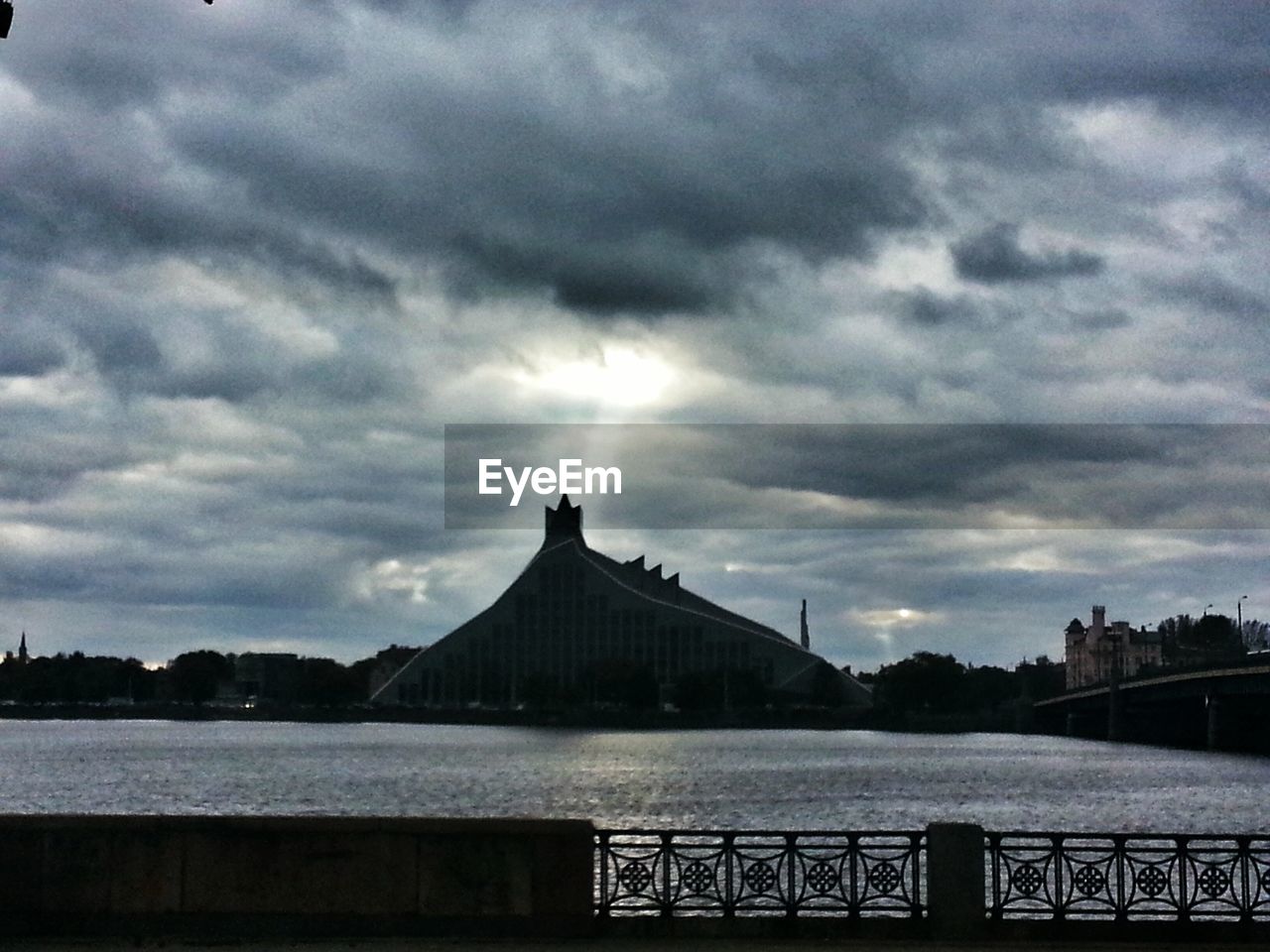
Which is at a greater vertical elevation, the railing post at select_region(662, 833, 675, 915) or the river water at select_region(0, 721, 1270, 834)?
the railing post at select_region(662, 833, 675, 915)

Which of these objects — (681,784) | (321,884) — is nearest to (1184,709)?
(681,784)

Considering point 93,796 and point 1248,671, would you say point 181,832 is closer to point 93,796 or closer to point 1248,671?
point 93,796

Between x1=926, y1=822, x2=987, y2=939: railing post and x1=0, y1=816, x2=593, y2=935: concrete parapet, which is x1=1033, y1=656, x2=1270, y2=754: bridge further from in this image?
x1=0, y1=816, x2=593, y2=935: concrete parapet

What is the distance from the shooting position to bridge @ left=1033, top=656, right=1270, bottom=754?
400ft

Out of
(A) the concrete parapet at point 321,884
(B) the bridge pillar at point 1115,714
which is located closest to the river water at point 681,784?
(B) the bridge pillar at point 1115,714

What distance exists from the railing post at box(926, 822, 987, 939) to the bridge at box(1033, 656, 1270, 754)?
9987cm

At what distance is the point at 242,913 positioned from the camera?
1681 cm

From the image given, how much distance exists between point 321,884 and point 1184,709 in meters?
149

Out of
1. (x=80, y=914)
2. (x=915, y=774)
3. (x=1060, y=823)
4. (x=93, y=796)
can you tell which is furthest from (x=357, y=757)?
(x=80, y=914)

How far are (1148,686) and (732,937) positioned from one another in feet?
429

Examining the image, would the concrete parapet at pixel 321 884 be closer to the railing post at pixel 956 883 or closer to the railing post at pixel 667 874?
the railing post at pixel 667 874

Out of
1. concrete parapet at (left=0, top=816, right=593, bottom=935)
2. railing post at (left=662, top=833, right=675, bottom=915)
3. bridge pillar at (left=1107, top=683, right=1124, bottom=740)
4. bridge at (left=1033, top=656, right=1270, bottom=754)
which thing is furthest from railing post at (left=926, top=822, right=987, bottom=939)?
bridge pillar at (left=1107, top=683, right=1124, bottom=740)

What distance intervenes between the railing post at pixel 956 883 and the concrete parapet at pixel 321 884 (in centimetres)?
320

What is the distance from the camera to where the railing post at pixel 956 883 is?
16.8m
